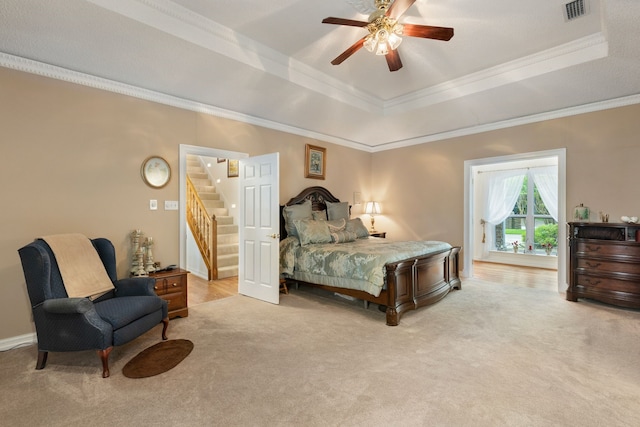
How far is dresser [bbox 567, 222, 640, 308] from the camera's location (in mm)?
3795

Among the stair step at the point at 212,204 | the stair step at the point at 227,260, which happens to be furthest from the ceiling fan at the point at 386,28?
the stair step at the point at 212,204

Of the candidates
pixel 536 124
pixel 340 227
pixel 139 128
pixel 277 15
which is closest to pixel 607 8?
pixel 536 124

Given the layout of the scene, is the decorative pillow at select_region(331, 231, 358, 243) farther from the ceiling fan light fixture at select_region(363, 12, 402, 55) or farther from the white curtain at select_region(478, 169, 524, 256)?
the white curtain at select_region(478, 169, 524, 256)

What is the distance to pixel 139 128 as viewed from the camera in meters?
3.75

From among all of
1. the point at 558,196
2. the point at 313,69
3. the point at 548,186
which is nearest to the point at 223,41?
the point at 313,69

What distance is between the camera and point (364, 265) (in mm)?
3631

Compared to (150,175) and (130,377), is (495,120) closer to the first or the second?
(150,175)

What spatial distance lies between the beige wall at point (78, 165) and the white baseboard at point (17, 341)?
0.05 meters

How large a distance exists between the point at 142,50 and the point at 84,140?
3.94 ft

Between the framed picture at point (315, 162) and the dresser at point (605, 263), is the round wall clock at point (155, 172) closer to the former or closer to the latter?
the framed picture at point (315, 162)

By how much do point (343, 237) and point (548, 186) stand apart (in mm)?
5153

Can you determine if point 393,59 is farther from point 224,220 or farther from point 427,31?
point 224,220

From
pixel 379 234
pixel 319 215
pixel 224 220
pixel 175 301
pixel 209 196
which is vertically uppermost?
pixel 209 196

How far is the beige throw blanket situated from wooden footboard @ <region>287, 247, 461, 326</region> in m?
2.51
